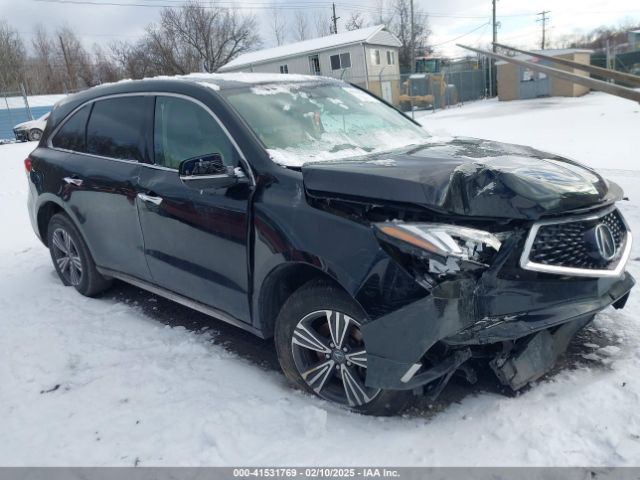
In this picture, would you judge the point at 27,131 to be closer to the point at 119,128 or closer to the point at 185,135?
the point at 119,128

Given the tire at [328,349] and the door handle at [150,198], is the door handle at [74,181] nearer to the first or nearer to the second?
the door handle at [150,198]

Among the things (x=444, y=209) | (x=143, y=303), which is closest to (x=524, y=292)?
(x=444, y=209)

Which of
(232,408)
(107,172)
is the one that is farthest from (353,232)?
(107,172)

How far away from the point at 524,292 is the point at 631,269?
2.49 meters

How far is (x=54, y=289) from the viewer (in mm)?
5223

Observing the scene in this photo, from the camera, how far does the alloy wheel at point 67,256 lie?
496cm

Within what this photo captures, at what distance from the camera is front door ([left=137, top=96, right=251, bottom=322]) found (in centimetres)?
330

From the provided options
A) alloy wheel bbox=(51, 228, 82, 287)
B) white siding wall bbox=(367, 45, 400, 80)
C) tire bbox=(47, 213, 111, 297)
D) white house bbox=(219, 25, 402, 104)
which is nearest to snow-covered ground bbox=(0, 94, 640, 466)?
tire bbox=(47, 213, 111, 297)

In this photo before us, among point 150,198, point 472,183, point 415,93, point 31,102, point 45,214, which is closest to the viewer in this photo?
point 472,183

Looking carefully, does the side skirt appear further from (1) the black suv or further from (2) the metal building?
(2) the metal building

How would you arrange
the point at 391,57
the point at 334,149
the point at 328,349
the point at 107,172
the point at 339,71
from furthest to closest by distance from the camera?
the point at 391,57 → the point at 339,71 → the point at 107,172 → the point at 334,149 → the point at 328,349

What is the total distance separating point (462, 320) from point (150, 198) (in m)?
2.39

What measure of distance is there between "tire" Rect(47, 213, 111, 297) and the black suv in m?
0.64

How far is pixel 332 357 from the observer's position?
2945 millimetres
